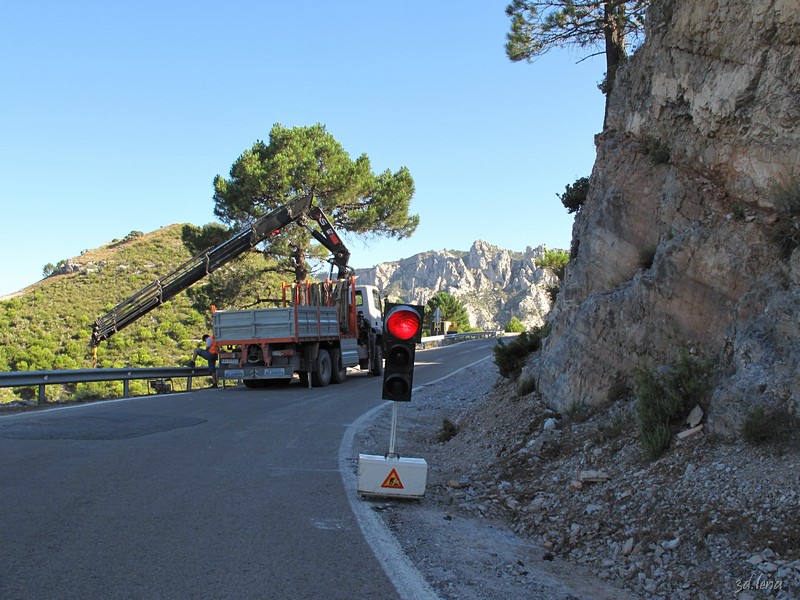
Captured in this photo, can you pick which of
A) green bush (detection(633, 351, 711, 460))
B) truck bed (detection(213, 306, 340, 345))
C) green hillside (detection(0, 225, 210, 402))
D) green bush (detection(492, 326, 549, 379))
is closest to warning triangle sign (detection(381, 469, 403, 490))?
green bush (detection(633, 351, 711, 460))

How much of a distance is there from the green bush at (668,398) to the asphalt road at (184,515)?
8.80 ft

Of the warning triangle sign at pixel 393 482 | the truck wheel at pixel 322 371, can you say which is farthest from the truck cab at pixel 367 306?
the warning triangle sign at pixel 393 482

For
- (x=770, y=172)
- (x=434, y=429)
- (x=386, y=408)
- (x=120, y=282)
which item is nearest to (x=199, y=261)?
(x=386, y=408)

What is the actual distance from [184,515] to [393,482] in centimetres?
181

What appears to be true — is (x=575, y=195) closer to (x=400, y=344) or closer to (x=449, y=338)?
(x=400, y=344)

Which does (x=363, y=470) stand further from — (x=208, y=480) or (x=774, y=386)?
(x=774, y=386)

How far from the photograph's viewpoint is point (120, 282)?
52156 millimetres

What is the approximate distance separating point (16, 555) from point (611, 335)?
654 cm

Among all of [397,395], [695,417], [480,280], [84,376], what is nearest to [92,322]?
[84,376]

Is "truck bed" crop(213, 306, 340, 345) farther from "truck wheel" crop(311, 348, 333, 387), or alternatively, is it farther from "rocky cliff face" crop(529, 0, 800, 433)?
"rocky cliff face" crop(529, 0, 800, 433)

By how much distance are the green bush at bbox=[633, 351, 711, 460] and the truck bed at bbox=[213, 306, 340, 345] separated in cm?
1189

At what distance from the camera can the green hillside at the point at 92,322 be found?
32409 millimetres

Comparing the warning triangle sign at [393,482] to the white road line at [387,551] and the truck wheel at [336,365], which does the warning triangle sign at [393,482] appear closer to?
the white road line at [387,551]

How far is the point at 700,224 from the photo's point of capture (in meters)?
7.64
